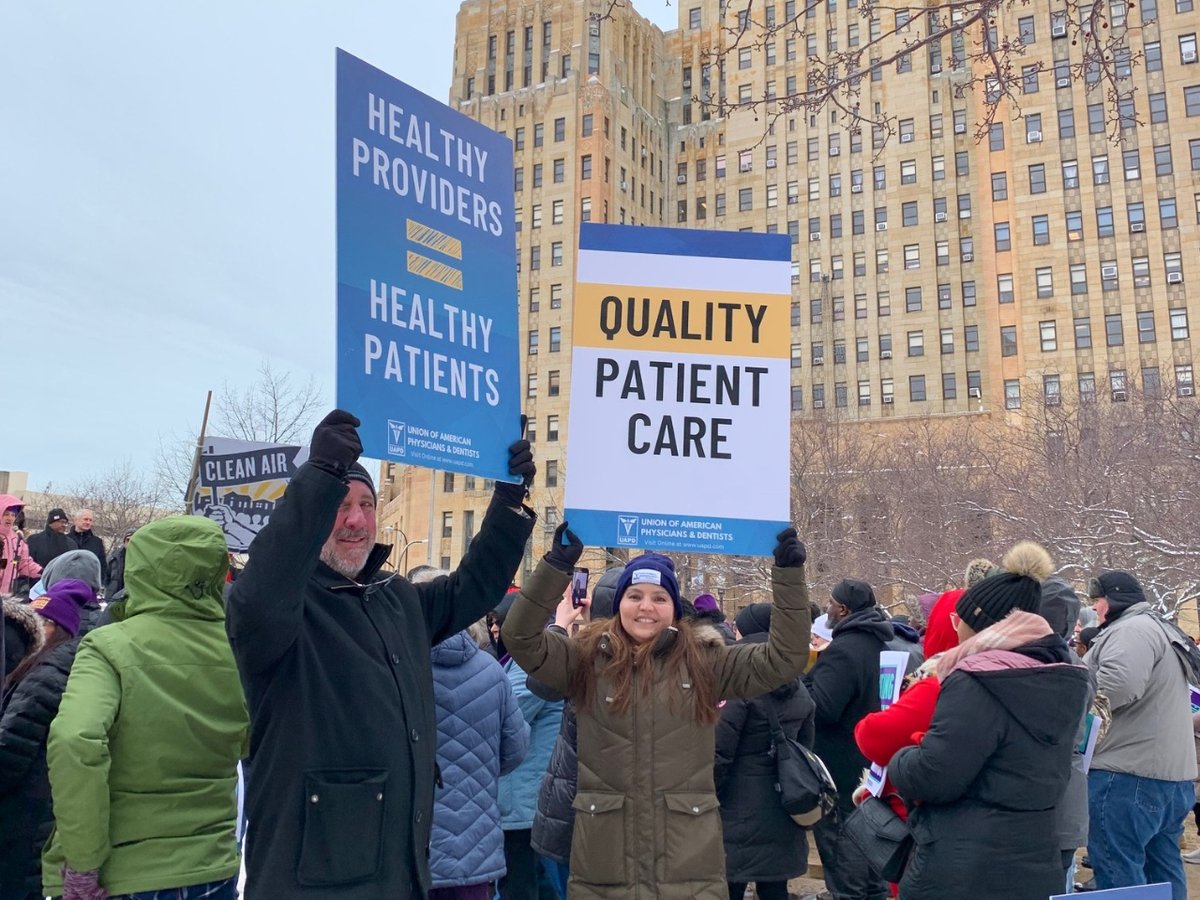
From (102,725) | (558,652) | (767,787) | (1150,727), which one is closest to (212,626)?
(102,725)

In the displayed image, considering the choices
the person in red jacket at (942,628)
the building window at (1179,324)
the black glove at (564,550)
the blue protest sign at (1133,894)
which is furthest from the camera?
the building window at (1179,324)

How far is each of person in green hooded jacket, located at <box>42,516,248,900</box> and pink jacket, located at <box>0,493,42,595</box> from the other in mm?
4154

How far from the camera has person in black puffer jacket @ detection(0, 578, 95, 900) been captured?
391cm

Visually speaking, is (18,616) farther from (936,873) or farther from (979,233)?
(979,233)

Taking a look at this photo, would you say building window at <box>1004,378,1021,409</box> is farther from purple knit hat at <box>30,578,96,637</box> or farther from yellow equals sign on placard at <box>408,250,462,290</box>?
purple knit hat at <box>30,578,96,637</box>

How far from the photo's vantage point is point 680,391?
174 inches

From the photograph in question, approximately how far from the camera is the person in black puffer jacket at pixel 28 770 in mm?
3906

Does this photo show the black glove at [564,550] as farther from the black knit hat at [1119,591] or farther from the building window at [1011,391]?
the building window at [1011,391]

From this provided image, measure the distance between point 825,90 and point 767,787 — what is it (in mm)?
3993

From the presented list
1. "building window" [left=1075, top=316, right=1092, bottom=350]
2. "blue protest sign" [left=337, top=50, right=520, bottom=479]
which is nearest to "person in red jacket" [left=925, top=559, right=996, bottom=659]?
"blue protest sign" [left=337, top=50, right=520, bottom=479]

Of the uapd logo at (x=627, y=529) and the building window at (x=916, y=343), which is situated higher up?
the building window at (x=916, y=343)

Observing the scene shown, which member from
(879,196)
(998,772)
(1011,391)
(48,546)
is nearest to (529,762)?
(998,772)

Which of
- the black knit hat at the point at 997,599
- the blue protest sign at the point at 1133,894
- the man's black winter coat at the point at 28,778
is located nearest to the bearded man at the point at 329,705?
the man's black winter coat at the point at 28,778

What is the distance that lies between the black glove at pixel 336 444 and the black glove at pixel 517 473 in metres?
0.76
